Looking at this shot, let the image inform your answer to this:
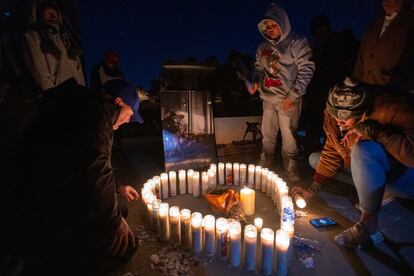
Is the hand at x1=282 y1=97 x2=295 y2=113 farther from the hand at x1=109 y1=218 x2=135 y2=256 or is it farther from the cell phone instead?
the hand at x1=109 y1=218 x2=135 y2=256

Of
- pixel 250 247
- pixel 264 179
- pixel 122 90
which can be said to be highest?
pixel 122 90

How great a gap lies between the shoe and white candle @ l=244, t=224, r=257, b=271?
0.78m

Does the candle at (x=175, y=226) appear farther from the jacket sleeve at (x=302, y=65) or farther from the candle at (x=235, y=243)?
the jacket sleeve at (x=302, y=65)

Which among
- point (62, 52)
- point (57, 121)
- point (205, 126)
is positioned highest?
point (62, 52)

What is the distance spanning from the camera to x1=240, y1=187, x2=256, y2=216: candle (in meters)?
2.47

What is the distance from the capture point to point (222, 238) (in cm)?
185

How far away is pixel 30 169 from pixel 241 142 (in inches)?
133

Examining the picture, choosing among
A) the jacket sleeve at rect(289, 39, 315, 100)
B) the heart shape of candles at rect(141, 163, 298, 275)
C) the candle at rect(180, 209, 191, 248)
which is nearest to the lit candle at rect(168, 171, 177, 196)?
the heart shape of candles at rect(141, 163, 298, 275)

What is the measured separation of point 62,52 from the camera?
303 centimetres

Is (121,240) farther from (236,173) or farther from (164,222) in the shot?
(236,173)

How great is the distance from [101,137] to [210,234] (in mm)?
1009

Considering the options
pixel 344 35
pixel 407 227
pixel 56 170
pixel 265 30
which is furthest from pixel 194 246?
pixel 344 35

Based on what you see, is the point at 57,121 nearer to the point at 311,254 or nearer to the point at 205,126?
the point at 311,254

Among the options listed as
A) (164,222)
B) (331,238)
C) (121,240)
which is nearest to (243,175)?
(331,238)
